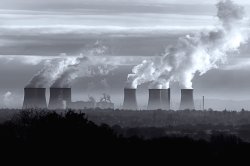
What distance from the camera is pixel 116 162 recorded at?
233 ft

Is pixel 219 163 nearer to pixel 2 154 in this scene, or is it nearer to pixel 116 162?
pixel 116 162

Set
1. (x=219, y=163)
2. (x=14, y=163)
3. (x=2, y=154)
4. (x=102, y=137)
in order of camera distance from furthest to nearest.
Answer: (x=102, y=137) → (x=219, y=163) → (x=2, y=154) → (x=14, y=163)

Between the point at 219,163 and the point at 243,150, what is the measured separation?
35.6 ft

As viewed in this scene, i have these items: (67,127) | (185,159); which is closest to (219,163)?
(185,159)

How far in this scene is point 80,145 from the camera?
76875 mm

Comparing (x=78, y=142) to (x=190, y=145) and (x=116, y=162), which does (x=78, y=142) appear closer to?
(x=116, y=162)

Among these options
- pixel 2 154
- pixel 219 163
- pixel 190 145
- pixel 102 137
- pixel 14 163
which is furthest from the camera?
pixel 190 145

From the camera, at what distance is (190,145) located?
307 ft

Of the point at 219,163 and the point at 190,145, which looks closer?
the point at 219,163

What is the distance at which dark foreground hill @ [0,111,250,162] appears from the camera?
7356cm

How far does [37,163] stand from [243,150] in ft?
83.4

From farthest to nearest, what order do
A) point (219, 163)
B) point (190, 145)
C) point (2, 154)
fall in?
point (190, 145)
point (219, 163)
point (2, 154)

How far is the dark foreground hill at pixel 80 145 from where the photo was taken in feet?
241

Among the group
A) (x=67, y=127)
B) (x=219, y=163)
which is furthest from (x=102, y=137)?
(x=219, y=163)
